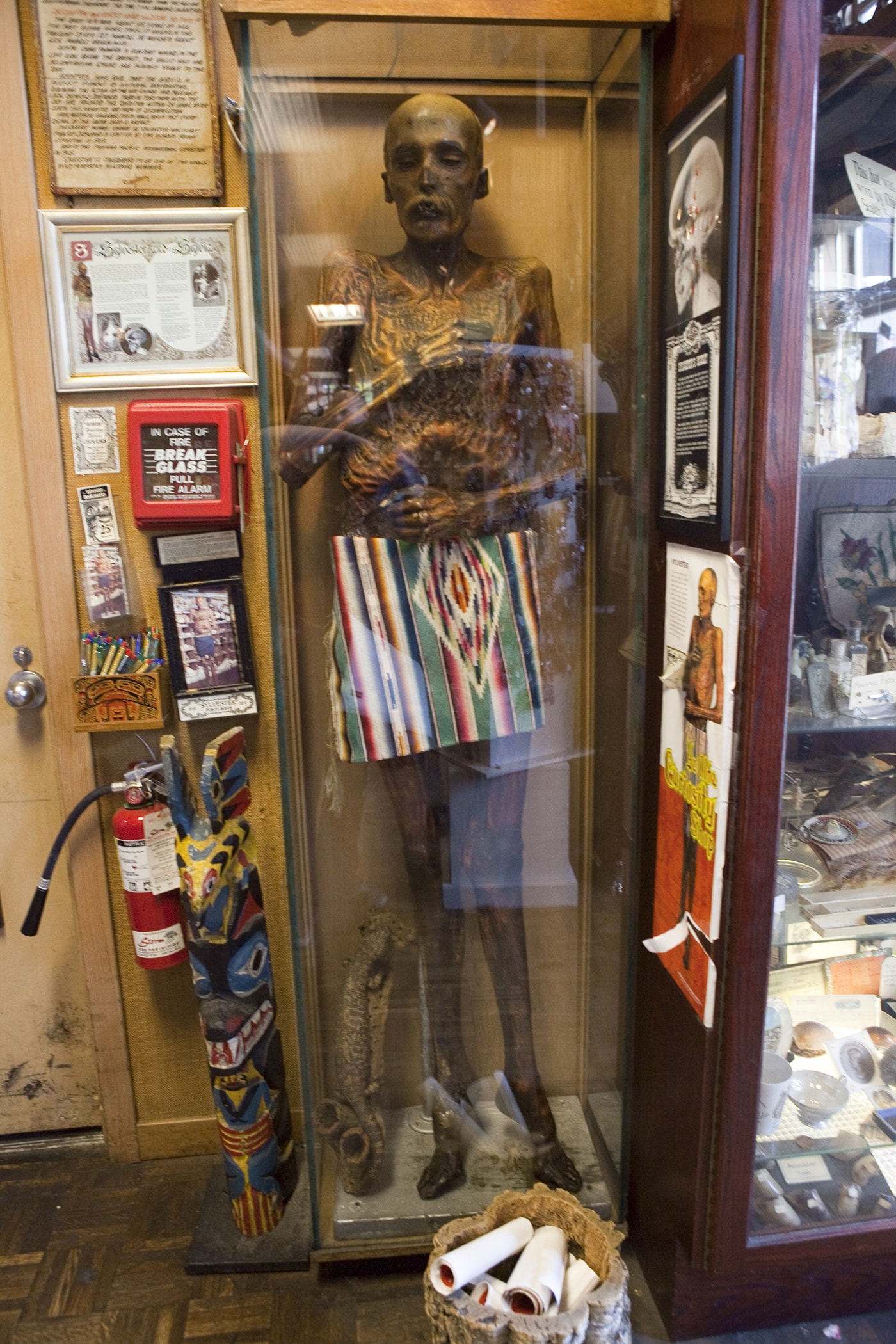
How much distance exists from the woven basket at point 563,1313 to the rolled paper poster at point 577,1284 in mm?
14

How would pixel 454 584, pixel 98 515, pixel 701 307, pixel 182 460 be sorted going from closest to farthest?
pixel 701 307
pixel 454 584
pixel 182 460
pixel 98 515

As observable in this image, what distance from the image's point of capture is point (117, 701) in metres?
1.65

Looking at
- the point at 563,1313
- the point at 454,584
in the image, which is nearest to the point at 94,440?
the point at 454,584

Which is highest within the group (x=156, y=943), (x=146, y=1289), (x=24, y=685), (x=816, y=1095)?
(x=24, y=685)

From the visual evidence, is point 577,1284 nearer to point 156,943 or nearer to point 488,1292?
point 488,1292

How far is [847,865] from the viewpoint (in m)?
1.47

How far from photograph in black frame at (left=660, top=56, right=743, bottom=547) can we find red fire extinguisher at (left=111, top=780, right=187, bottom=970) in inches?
43.3

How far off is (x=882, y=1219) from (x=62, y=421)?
2.01 m

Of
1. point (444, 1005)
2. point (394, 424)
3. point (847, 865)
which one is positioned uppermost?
point (394, 424)

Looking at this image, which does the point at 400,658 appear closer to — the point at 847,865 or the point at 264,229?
the point at 264,229

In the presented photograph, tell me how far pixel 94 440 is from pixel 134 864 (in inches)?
32.2

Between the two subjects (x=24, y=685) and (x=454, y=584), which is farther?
(x=24, y=685)

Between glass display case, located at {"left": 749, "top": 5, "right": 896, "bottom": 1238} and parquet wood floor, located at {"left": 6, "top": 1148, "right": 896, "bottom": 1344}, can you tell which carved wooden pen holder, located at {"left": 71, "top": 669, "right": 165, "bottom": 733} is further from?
glass display case, located at {"left": 749, "top": 5, "right": 896, "bottom": 1238}

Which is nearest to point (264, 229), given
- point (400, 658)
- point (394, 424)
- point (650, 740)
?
point (394, 424)
